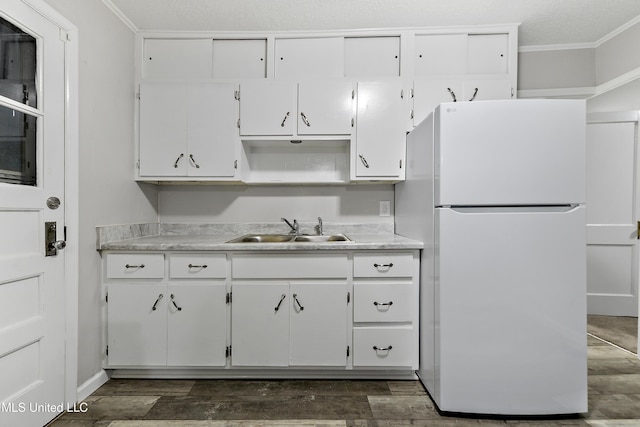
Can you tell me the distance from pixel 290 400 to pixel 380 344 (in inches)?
24.1

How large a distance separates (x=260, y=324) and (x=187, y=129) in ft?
4.72

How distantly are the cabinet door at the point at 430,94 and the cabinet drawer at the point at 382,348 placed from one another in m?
1.44

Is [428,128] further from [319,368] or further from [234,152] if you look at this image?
[319,368]

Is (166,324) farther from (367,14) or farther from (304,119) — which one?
(367,14)

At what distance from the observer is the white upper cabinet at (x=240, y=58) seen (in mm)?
2299

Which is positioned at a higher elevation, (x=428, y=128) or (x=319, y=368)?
(x=428, y=128)

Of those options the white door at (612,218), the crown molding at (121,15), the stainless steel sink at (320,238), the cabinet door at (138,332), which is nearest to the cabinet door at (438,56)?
the stainless steel sink at (320,238)

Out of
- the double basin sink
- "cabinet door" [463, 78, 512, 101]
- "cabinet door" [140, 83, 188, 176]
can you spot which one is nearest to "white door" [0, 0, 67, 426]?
"cabinet door" [140, 83, 188, 176]

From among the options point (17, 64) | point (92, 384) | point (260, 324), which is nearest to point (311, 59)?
point (17, 64)

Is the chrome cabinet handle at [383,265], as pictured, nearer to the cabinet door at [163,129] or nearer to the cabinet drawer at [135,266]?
the cabinet drawer at [135,266]

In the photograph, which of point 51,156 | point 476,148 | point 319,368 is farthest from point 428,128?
point 51,156

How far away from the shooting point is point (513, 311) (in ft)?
5.11

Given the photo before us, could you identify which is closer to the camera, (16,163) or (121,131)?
(16,163)

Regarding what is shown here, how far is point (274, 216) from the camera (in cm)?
257
